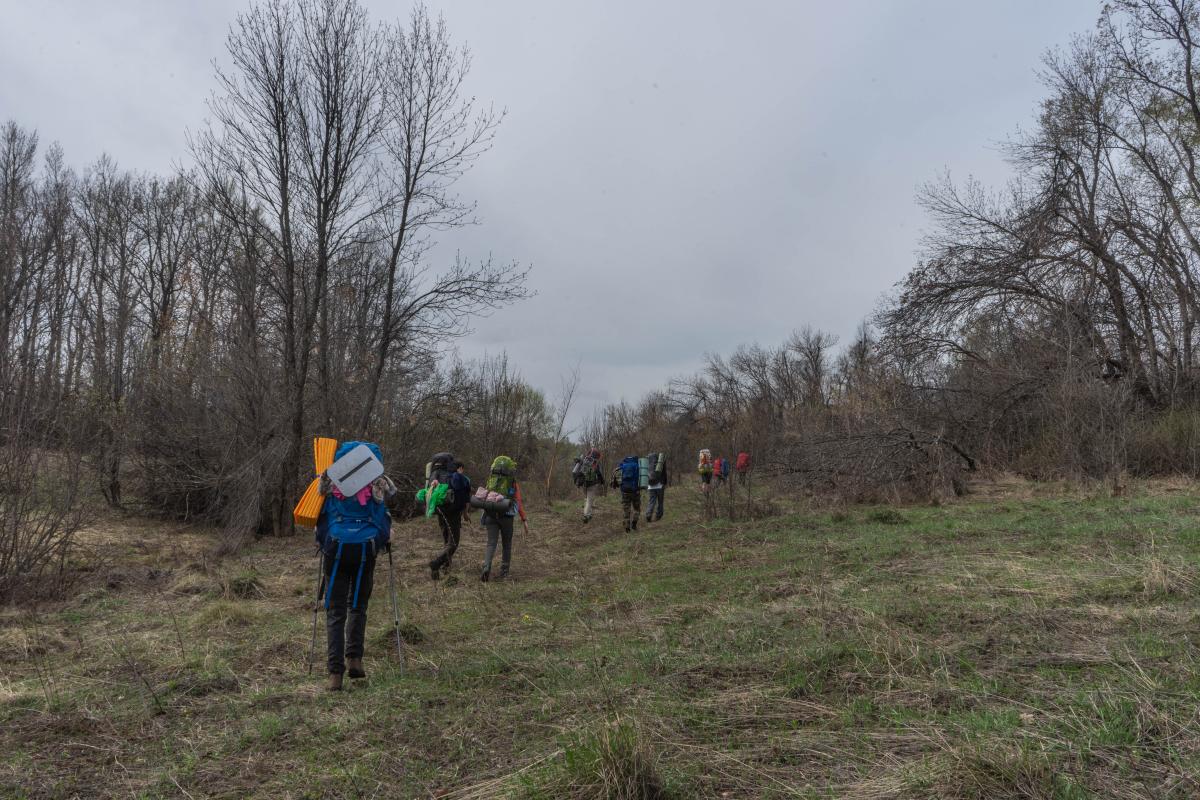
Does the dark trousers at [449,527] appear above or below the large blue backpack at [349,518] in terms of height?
below

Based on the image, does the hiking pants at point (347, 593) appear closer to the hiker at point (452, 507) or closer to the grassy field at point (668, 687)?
the grassy field at point (668, 687)

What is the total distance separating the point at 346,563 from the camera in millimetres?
4992

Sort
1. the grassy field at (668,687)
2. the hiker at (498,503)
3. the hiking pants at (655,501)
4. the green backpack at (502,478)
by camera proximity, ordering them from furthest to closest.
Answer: the hiking pants at (655,501)
the green backpack at (502,478)
the hiker at (498,503)
the grassy field at (668,687)

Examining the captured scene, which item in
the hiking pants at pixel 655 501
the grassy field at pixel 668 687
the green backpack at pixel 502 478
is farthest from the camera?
the hiking pants at pixel 655 501

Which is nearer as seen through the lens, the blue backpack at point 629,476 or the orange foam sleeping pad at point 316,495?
the orange foam sleeping pad at point 316,495

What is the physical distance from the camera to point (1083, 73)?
771 inches

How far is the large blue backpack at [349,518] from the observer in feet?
16.5

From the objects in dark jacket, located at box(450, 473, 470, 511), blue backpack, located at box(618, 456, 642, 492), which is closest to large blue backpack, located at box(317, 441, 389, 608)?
dark jacket, located at box(450, 473, 470, 511)

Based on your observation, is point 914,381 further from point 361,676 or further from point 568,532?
point 361,676

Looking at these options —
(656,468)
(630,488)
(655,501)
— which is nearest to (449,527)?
(630,488)

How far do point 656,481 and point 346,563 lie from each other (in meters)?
11.7

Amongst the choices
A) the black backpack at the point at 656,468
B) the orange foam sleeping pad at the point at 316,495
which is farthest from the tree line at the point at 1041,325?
the orange foam sleeping pad at the point at 316,495

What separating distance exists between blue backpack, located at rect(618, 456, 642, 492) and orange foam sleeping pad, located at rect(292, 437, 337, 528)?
10046 mm

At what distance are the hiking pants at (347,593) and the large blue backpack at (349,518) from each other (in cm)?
6
